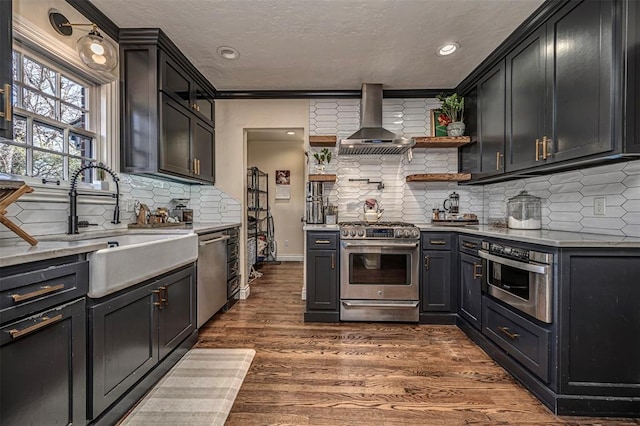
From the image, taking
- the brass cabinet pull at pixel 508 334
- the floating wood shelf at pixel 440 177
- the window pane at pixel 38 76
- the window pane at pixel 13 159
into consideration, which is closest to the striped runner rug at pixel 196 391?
the window pane at pixel 13 159

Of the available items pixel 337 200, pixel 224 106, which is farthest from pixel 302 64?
pixel 337 200

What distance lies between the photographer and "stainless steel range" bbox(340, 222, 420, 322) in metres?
2.90

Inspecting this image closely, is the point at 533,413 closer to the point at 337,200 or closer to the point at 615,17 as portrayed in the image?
the point at 615,17

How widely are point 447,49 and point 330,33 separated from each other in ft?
3.48

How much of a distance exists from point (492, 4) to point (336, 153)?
6.50 feet

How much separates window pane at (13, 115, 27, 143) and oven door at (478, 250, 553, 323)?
10.3ft

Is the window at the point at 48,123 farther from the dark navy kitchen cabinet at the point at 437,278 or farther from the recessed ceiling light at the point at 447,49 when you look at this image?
the dark navy kitchen cabinet at the point at 437,278

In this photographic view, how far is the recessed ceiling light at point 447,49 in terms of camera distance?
2534mm

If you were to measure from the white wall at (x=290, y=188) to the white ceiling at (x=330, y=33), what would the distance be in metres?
2.95

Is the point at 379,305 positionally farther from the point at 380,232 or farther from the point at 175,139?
the point at 175,139

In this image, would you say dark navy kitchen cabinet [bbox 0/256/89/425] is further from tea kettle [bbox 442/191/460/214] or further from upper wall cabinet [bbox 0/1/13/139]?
tea kettle [bbox 442/191/460/214]

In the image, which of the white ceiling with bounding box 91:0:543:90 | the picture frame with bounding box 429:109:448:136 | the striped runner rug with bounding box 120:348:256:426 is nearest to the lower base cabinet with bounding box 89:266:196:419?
the striped runner rug with bounding box 120:348:256:426

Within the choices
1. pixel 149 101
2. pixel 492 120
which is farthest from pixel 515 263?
pixel 149 101

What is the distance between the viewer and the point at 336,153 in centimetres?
359
